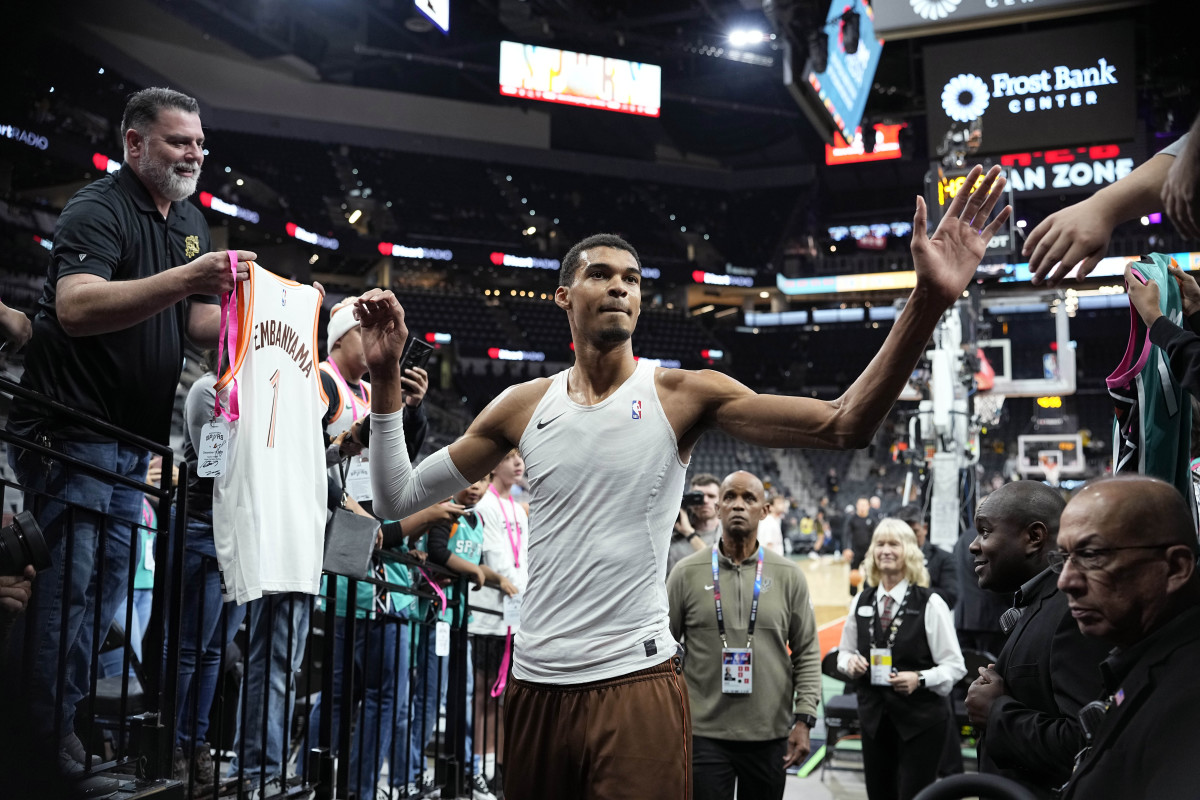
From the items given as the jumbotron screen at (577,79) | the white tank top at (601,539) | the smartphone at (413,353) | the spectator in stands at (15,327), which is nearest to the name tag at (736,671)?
the white tank top at (601,539)

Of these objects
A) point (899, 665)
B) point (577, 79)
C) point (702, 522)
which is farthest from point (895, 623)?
point (577, 79)

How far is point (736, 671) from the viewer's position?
5094 mm

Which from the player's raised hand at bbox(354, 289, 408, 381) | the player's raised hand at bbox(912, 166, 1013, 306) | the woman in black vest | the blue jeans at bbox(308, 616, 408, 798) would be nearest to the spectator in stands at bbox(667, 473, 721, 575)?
the woman in black vest

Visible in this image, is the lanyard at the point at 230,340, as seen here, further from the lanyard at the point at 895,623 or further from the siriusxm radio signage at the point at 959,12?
the siriusxm radio signage at the point at 959,12

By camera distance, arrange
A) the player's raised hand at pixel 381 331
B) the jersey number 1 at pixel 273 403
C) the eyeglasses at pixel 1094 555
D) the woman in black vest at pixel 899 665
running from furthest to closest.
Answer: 1. the woman in black vest at pixel 899 665
2. the jersey number 1 at pixel 273 403
3. the player's raised hand at pixel 381 331
4. the eyeglasses at pixel 1094 555

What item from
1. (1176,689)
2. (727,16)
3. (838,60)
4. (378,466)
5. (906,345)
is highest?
(727,16)

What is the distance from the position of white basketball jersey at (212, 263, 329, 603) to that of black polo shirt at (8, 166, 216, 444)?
242 mm

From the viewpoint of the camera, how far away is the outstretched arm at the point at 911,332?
238 cm

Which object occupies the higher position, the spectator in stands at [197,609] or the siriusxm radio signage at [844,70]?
the siriusxm radio signage at [844,70]

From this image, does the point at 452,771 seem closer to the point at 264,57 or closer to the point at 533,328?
the point at 264,57

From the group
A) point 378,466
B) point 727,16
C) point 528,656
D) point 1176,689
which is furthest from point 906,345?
point 727,16

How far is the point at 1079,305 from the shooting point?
3416 cm

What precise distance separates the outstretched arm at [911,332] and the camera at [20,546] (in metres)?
2.00

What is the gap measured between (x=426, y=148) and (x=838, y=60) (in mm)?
22509
